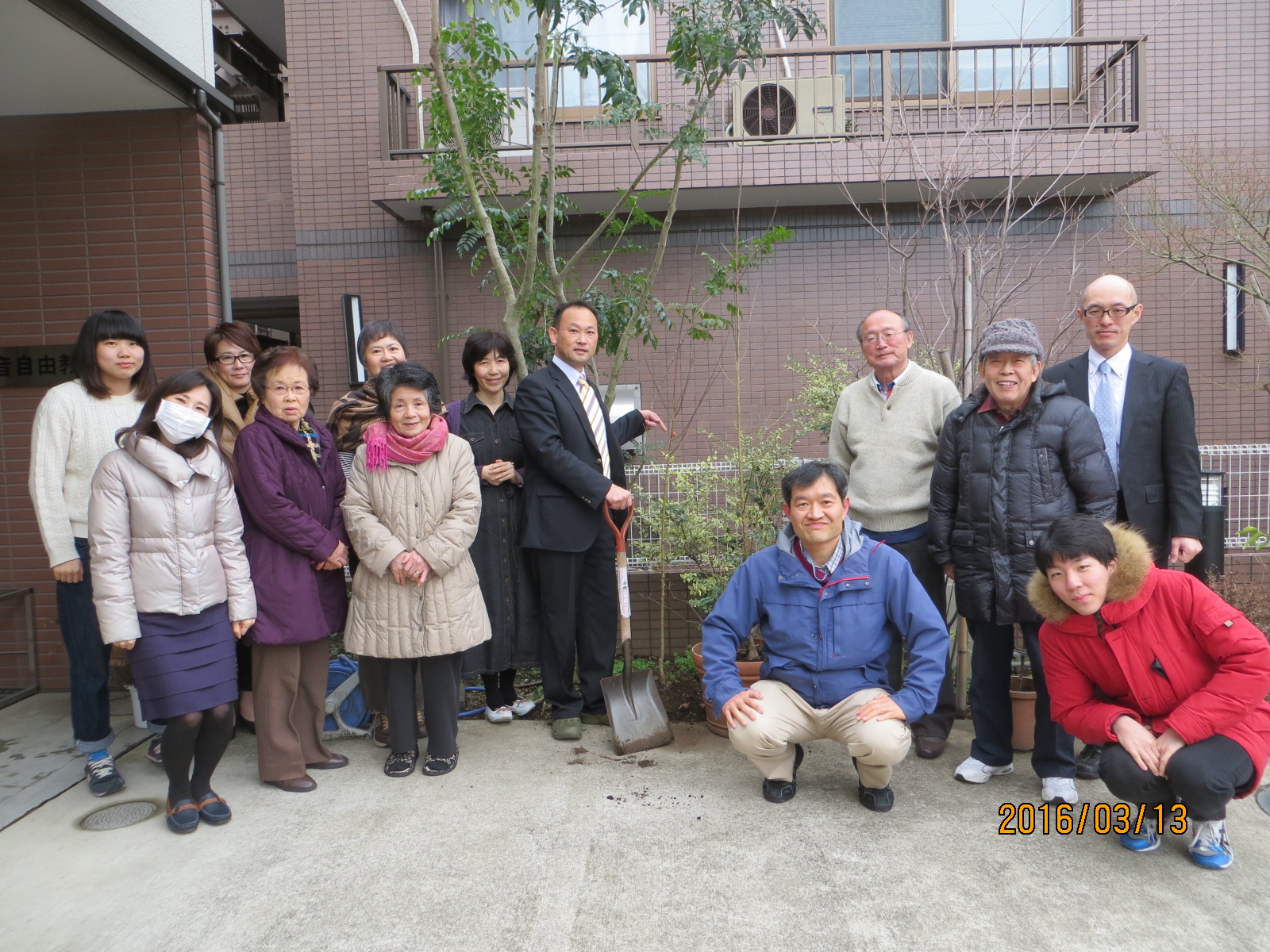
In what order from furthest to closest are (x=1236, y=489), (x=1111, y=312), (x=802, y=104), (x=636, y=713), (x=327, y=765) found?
(x=802, y=104), (x=1236, y=489), (x=636, y=713), (x=327, y=765), (x=1111, y=312)

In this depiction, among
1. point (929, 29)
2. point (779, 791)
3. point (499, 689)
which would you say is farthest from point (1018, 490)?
point (929, 29)

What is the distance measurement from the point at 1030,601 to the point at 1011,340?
948 millimetres

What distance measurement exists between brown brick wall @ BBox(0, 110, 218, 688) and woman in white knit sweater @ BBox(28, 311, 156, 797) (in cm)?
122

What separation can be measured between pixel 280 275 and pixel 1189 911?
9.14 m

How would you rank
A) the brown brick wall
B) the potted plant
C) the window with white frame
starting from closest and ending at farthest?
the potted plant < the brown brick wall < the window with white frame

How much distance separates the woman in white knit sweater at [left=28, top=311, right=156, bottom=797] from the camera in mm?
3469

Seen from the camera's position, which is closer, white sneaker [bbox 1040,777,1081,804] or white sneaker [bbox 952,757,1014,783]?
white sneaker [bbox 1040,777,1081,804]

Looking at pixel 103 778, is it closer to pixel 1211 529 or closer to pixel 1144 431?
pixel 1144 431

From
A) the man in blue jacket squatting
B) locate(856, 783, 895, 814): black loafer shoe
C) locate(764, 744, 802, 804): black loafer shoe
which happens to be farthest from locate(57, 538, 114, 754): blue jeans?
locate(856, 783, 895, 814): black loafer shoe

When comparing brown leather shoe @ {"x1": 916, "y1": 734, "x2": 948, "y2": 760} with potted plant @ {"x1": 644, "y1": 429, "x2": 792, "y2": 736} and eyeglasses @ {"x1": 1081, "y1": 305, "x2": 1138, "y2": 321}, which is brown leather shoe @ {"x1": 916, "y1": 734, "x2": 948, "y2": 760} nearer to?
potted plant @ {"x1": 644, "y1": 429, "x2": 792, "y2": 736}

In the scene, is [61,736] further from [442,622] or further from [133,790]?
[442,622]

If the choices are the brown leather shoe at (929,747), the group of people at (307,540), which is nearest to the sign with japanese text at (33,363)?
the group of people at (307,540)

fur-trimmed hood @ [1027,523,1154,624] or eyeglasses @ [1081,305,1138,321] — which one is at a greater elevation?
eyeglasses @ [1081,305,1138,321]
